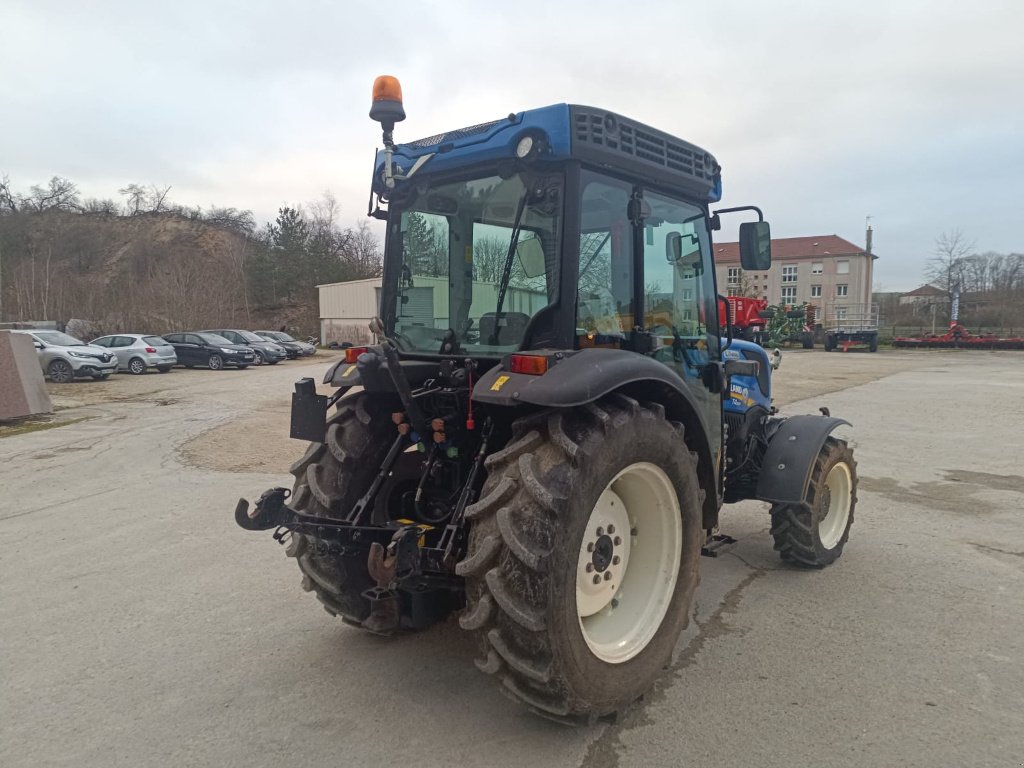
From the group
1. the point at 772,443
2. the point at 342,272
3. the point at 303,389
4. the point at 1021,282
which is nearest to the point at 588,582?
the point at 303,389

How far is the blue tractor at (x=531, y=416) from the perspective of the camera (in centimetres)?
272

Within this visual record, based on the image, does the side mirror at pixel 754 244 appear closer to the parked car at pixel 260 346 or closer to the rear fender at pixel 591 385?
the rear fender at pixel 591 385

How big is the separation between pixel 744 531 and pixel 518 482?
3.86 meters

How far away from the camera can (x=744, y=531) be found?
5.92 metres

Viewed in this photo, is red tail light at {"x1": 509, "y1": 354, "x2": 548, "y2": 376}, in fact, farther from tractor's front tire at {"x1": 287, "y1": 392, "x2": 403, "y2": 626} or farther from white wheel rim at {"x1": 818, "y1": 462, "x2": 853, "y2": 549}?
white wheel rim at {"x1": 818, "y1": 462, "x2": 853, "y2": 549}

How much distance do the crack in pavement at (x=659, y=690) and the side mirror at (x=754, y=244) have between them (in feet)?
6.92

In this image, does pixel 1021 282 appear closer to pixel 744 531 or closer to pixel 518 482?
pixel 744 531

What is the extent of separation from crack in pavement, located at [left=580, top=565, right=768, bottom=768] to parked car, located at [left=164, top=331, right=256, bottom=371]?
25.7 m

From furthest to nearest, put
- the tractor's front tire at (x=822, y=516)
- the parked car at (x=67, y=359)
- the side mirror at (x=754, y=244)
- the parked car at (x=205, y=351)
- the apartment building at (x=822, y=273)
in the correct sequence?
the apartment building at (x=822, y=273)
the parked car at (x=205, y=351)
the parked car at (x=67, y=359)
the tractor's front tire at (x=822, y=516)
the side mirror at (x=754, y=244)

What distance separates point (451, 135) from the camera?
3545 millimetres

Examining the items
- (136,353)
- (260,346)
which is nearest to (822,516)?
(136,353)

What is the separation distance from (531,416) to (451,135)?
5.26 feet

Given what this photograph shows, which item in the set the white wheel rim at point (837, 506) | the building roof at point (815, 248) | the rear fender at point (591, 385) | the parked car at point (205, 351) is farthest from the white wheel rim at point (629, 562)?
the building roof at point (815, 248)

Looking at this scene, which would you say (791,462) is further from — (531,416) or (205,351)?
(205,351)
